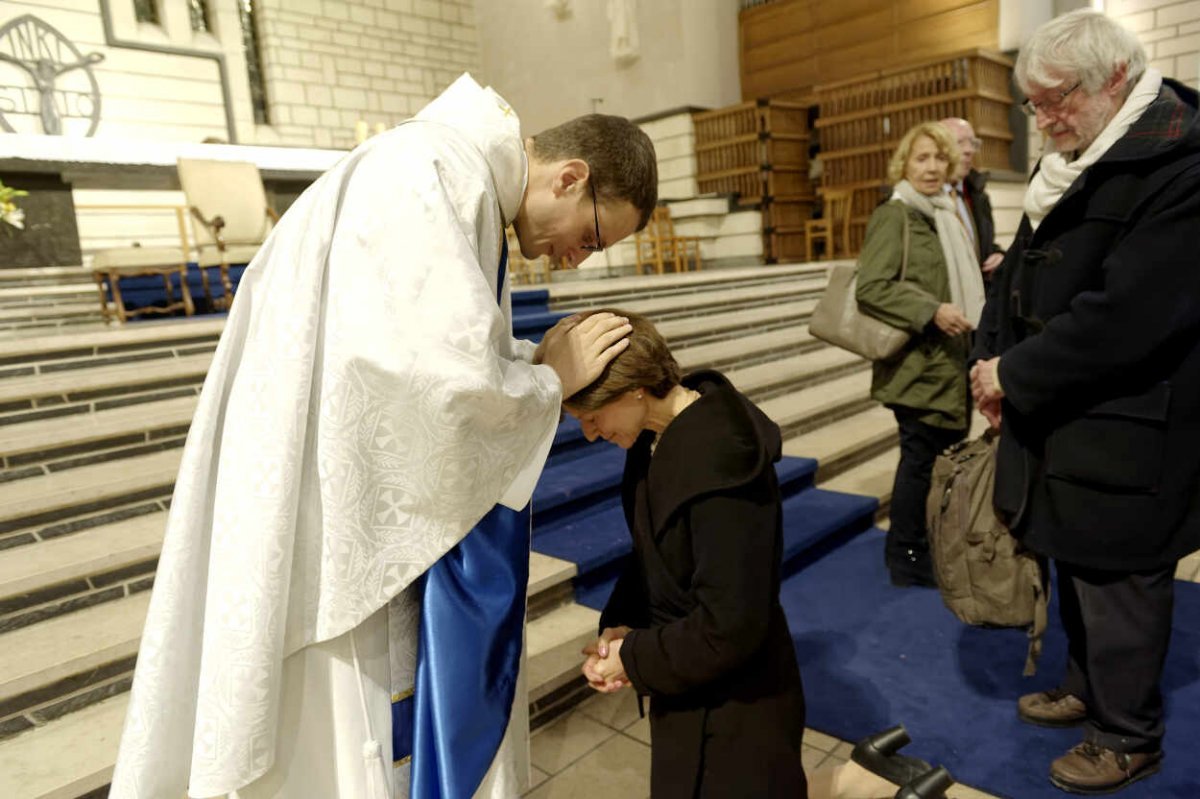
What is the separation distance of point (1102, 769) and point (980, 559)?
0.52m

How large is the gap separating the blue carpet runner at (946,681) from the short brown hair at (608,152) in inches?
65.5

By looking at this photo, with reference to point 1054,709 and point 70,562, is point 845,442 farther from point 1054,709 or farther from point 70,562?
point 70,562

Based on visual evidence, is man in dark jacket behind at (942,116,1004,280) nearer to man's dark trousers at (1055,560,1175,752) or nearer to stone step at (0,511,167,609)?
man's dark trousers at (1055,560,1175,752)

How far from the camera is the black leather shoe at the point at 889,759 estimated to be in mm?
1647

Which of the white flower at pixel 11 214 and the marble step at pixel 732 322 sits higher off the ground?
the white flower at pixel 11 214

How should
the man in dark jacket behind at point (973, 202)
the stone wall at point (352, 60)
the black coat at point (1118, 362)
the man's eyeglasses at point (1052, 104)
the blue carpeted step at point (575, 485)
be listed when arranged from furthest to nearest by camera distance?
the stone wall at point (352, 60) → the blue carpeted step at point (575, 485) → the man in dark jacket behind at point (973, 202) → the man's eyeglasses at point (1052, 104) → the black coat at point (1118, 362)

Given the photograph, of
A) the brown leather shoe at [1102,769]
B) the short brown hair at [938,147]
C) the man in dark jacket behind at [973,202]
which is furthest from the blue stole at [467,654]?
the man in dark jacket behind at [973,202]

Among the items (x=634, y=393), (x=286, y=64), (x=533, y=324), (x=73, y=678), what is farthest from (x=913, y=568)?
(x=286, y=64)

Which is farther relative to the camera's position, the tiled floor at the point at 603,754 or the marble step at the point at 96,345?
the marble step at the point at 96,345

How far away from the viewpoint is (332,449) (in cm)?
96

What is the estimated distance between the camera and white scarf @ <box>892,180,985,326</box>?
271cm

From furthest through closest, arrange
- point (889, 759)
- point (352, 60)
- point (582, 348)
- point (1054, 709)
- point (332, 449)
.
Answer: point (352, 60), point (1054, 709), point (889, 759), point (582, 348), point (332, 449)

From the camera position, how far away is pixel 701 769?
130 centimetres

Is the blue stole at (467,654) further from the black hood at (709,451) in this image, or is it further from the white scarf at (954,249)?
the white scarf at (954,249)
